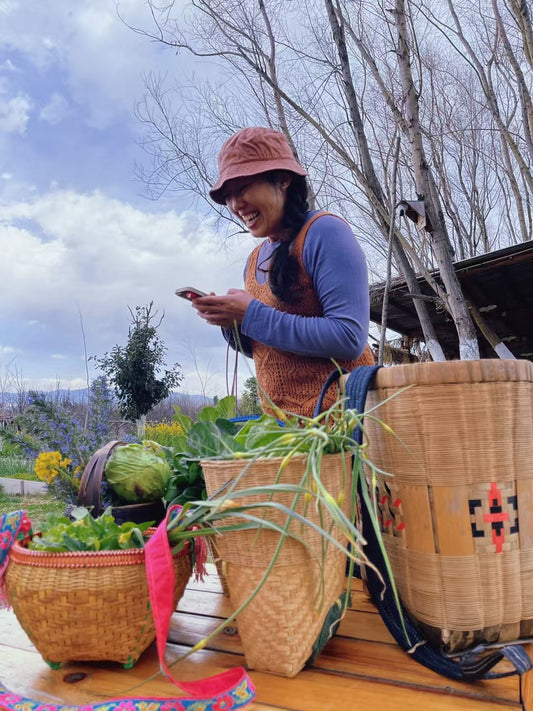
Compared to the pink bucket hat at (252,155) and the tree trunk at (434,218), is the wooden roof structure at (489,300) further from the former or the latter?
the pink bucket hat at (252,155)

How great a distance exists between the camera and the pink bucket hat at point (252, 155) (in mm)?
1338

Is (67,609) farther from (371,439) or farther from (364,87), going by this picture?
(364,87)

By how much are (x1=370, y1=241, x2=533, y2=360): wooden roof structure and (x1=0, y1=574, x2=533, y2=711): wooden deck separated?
475 centimetres

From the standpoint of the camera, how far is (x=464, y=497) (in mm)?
708

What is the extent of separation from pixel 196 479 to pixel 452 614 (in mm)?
460

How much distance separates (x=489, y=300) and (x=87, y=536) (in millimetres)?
6253

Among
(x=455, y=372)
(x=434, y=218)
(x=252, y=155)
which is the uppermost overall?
(x=434, y=218)

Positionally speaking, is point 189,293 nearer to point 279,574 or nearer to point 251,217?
point 251,217

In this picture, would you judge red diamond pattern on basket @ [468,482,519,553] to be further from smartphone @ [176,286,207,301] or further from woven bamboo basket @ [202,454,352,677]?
smartphone @ [176,286,207,301]

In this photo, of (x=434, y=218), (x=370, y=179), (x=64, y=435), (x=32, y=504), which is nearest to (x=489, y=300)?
(x=434, y=218)

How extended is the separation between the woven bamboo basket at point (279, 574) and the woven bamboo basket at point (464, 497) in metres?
0.11

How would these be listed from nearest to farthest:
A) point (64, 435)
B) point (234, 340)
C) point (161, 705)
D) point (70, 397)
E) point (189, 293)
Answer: point (161, 705) < point (189, 293) < point (234, 340) < point (64, 435) < point (70, 397)

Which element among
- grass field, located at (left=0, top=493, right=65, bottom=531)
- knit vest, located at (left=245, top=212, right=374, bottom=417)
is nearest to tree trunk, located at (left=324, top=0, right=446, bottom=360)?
grass field, located at (left=0, top=493, right=65, bottom=531)

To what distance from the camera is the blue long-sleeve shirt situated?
3.94ft
